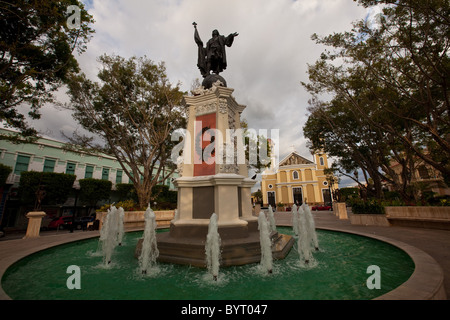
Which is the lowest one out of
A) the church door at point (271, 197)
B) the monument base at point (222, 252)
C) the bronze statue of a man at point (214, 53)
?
the monument base at point (222, 252)

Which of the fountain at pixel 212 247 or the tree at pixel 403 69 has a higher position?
the tree at pixel 403 69

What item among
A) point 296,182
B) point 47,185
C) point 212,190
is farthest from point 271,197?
point 212,190

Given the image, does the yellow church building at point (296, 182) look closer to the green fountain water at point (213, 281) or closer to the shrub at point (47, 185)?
the shrub at point (47, 185)

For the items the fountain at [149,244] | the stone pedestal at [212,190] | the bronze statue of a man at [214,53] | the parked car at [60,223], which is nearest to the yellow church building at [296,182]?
the parked car at [60,223]

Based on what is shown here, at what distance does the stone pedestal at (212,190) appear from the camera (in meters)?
5.20

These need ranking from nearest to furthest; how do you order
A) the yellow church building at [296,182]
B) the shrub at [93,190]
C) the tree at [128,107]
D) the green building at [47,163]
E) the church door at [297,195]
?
1. the tree at [128,107]
2. the green building at [47,163]
3. the shrub at [93,190]
4. the yellow church building at [296,182]
5. the church door at [297,195]

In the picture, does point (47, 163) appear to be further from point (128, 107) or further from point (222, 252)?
point (222, 252)

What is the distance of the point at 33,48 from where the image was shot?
9.26m

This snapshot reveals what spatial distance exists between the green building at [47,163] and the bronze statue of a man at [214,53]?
1135 centimetres

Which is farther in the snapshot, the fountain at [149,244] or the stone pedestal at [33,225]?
the stone pedestal at [33,225]

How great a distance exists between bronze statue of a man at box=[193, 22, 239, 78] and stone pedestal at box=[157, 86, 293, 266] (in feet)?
5.81

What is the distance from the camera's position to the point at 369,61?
10344 millimetres

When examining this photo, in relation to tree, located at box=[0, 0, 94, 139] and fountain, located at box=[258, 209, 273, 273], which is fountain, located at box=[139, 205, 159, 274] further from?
tree, located at box=[0, 0, 94, 139]

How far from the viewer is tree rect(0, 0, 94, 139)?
8.46 meters
